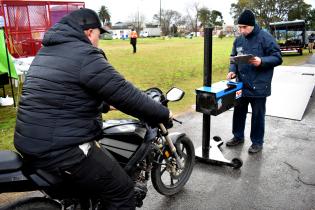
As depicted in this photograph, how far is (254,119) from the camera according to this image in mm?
5043

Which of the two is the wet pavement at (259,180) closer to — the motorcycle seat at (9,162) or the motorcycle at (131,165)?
the motorcycle at (131,165)

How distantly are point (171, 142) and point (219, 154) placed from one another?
171 cm

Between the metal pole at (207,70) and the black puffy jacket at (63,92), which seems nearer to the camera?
the black puffy jacket at (63,92)

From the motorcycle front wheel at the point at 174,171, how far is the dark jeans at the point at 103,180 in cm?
93

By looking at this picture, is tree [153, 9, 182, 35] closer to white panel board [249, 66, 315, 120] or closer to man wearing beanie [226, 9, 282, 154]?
white panel board [249, 66, 315, 120]

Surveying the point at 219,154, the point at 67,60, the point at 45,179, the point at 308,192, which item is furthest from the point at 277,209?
the point at 67,60

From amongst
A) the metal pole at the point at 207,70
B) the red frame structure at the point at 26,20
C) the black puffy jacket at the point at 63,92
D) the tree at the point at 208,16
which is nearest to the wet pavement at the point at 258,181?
the metal pole at the point at 207,70

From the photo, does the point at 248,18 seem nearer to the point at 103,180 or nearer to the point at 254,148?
the point at 254,148

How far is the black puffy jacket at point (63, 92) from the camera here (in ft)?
6.93

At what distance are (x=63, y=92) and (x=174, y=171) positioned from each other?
77.0 inches

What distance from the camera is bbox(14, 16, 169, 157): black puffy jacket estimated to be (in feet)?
6.93

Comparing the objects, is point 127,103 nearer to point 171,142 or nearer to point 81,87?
point 81,87

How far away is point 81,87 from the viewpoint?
214 centimetres

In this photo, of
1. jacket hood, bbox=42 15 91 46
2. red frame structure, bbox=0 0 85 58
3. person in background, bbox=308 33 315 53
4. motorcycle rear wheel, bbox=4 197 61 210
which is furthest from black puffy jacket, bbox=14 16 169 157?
person in background, bbox=308 33 315 53
